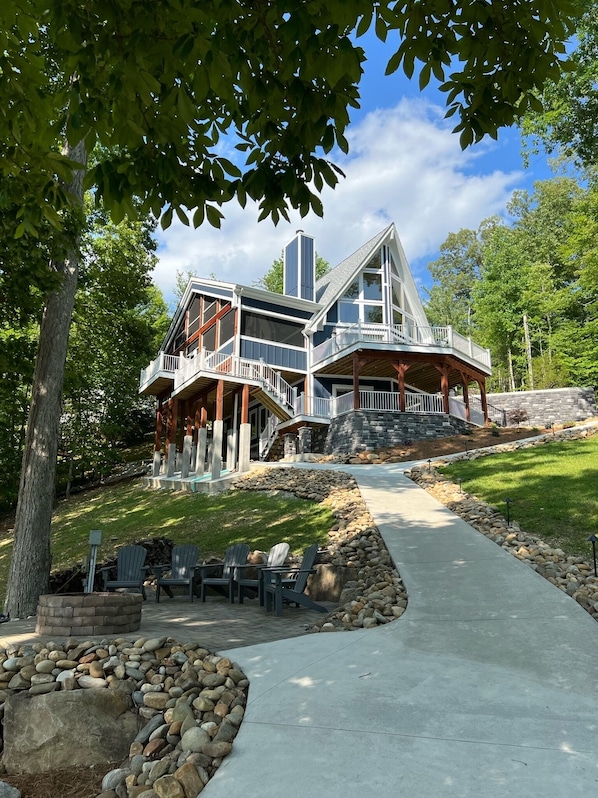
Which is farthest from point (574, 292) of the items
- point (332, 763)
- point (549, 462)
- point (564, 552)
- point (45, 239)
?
point (332, 763)

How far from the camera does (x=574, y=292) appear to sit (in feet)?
101

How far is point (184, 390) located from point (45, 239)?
48.1ft

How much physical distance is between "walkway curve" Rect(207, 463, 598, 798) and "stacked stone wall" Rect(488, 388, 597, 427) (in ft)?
66.4

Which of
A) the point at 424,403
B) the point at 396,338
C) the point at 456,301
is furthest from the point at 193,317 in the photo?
the point at 456,301

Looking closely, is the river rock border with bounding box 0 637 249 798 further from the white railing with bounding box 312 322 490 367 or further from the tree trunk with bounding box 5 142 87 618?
the white railing with bounding box 312 322 490 367

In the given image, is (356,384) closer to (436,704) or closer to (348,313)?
(348,313)

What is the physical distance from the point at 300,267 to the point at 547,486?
698 inches

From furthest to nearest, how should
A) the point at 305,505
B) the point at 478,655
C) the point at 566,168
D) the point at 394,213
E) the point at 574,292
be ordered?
the point at 566,168 < the point at 574,292 < the point at 394,213 < the point at 305,505 < the point at 478,655

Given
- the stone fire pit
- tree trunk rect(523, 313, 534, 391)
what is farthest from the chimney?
the stone fire pit

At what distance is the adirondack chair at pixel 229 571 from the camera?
7.85m

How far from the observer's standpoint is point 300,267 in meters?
25.6

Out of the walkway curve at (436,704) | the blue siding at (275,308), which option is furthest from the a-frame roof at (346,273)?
the walkway curve at (436,704)

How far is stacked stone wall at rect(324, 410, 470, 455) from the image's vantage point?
19234 mm

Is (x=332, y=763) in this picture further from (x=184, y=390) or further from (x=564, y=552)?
(x=184, y=390)
